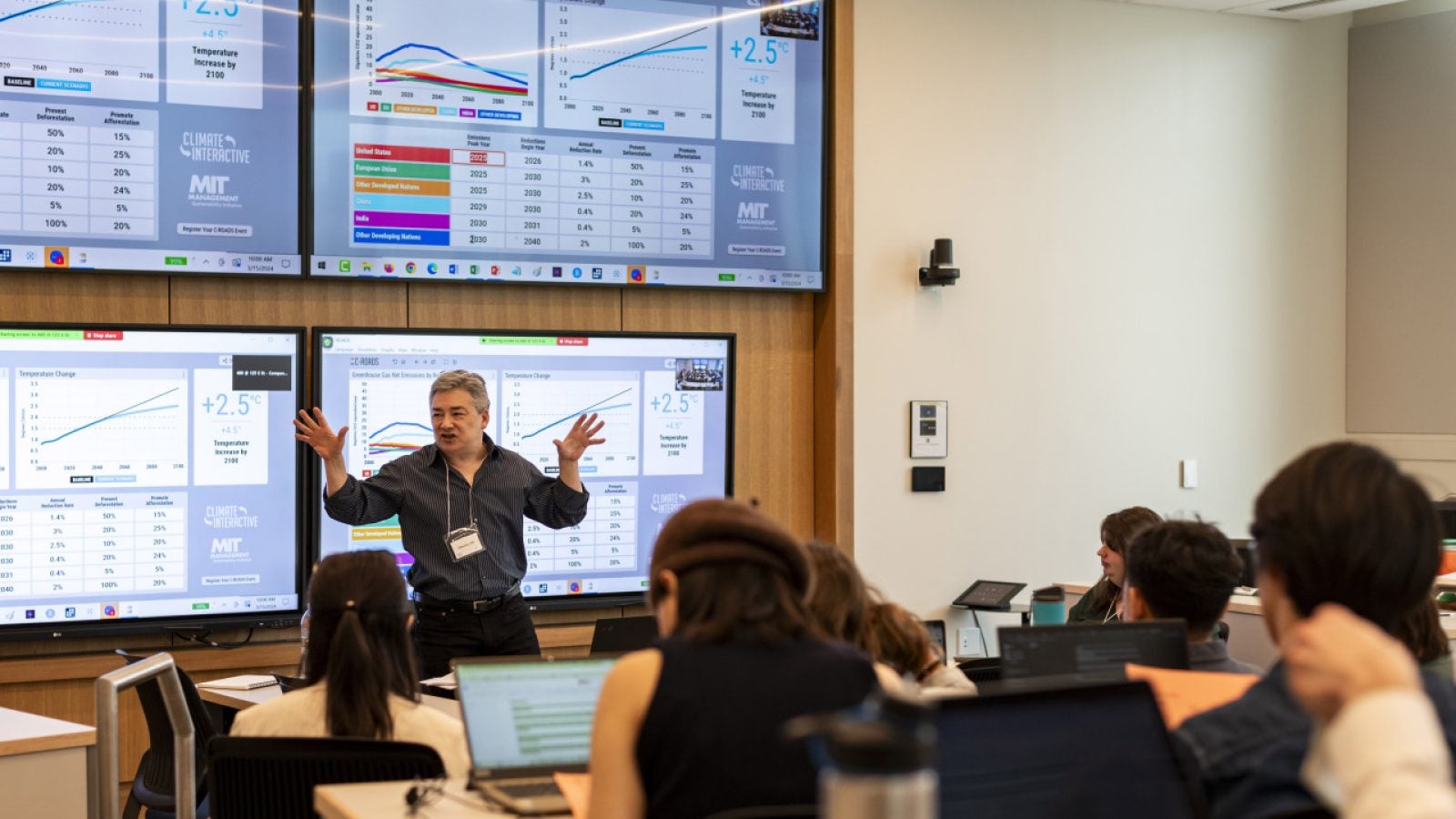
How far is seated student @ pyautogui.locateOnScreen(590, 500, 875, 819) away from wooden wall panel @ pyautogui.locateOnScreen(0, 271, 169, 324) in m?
3.57

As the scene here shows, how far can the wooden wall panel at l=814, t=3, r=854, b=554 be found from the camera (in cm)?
562

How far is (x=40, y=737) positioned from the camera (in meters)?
3.07

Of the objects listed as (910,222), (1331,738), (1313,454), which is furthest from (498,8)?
(1331,738)

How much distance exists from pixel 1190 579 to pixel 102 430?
3.50 m

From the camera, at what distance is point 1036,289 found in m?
6.14

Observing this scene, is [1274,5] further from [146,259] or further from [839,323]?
[146,259]

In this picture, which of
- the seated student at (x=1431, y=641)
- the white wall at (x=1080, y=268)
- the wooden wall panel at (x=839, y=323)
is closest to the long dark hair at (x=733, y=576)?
the seated student at (x=1431, y=641)

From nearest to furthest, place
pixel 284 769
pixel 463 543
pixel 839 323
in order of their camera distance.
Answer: pixel 284 769, pixel 463 543, pixel 839 323

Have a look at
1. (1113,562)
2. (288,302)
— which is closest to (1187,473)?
(1113,562)

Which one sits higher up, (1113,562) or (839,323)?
(839,323)

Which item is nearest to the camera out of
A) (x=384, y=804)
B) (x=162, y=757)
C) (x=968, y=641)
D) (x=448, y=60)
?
(x=384, y=804)

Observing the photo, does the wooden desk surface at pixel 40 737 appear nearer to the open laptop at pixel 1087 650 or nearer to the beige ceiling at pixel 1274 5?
the open laptop at pixel 1087 650

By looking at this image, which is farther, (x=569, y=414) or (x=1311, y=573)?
(x=569, y=414)

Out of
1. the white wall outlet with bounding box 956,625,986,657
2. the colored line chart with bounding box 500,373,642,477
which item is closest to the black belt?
the colored line chart with bounding box 500,373,642,477
